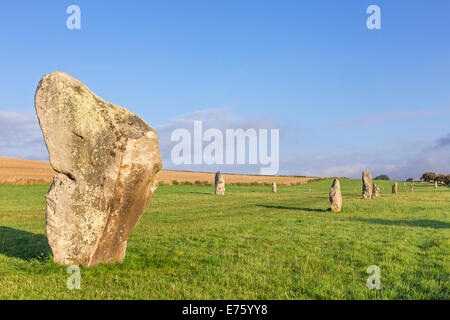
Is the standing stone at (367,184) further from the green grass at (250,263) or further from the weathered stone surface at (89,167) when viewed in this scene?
the weathered stone surface at (89,167)

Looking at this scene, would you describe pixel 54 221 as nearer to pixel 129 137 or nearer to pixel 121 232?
pixel 121 232

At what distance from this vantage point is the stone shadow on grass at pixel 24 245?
37.1 ft

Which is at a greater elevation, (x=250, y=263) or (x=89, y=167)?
(x=89, y=167)

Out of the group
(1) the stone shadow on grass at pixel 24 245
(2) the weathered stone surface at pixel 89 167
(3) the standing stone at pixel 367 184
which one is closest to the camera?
(2) the weathered stone surface at pixel 89 167

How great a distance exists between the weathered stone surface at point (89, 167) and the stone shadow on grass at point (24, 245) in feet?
5.42

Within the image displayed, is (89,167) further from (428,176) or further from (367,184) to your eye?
(428,176)

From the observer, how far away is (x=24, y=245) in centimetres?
1301

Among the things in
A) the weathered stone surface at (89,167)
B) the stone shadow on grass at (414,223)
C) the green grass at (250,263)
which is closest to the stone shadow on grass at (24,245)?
the green grass at (250,263)

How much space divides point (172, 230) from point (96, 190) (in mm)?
7704

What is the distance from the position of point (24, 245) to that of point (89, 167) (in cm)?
605

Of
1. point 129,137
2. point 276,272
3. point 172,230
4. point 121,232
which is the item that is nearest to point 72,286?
point 121,232

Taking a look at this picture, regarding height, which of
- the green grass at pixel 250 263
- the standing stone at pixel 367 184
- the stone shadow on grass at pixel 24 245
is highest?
the standing stone at pixel 367 184

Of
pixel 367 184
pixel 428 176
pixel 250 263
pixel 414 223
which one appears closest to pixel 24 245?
pixel 250 263
